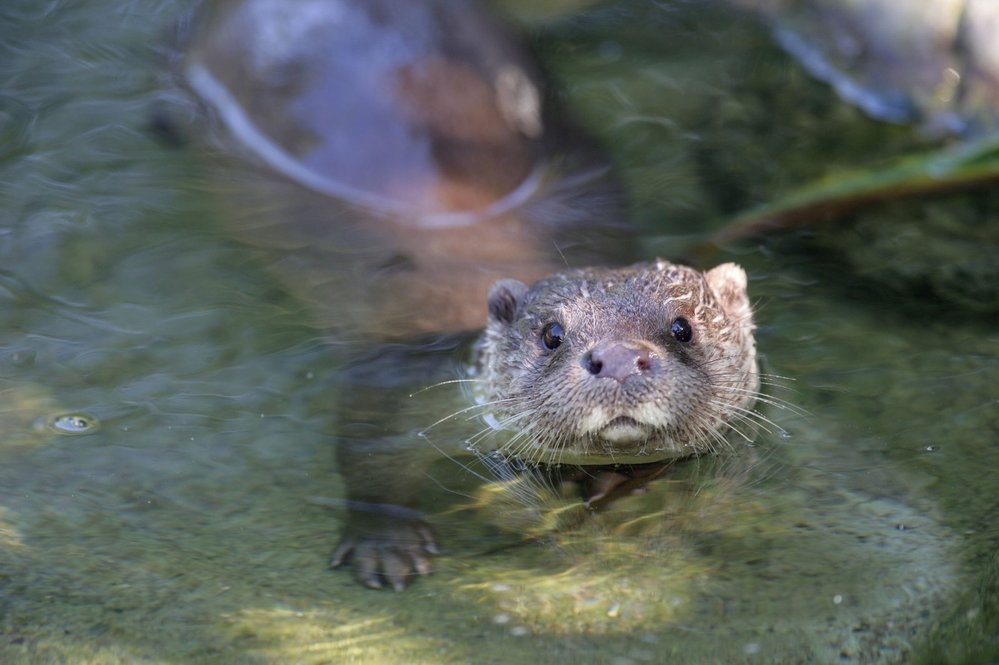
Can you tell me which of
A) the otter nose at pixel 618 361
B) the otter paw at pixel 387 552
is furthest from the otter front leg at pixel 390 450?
the otter nose at pixel 618 361

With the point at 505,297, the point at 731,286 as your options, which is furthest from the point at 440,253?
the point at 731,286

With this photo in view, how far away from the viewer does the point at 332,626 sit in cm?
237

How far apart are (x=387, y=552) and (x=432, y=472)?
42 cm

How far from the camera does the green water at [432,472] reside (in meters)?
2.36

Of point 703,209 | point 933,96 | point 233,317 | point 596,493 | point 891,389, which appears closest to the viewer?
point 596,493

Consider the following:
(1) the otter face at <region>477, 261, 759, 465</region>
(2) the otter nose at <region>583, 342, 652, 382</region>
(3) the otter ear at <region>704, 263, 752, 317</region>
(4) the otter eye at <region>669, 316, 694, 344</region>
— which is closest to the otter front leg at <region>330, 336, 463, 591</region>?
(1) the otter face at <region>477, 261, 759, 465</region>

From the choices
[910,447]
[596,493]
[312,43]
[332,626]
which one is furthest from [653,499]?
[312,43]

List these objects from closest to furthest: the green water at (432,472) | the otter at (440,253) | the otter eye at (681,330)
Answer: the green water at (432,472)
the otter at (440,253)
the otter eye at (681,330)

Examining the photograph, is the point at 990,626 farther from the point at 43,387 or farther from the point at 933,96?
the point at 933,96

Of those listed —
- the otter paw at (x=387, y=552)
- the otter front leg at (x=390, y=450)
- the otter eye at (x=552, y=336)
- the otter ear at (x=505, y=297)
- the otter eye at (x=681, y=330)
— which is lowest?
the otter front leg at (x=390, y=450)

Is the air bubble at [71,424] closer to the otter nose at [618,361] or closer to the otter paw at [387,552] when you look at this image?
the otter paw at [387,552]

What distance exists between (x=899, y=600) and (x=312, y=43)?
2.89m

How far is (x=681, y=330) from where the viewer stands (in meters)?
3.13

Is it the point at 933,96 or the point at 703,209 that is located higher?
the point at 933,96
